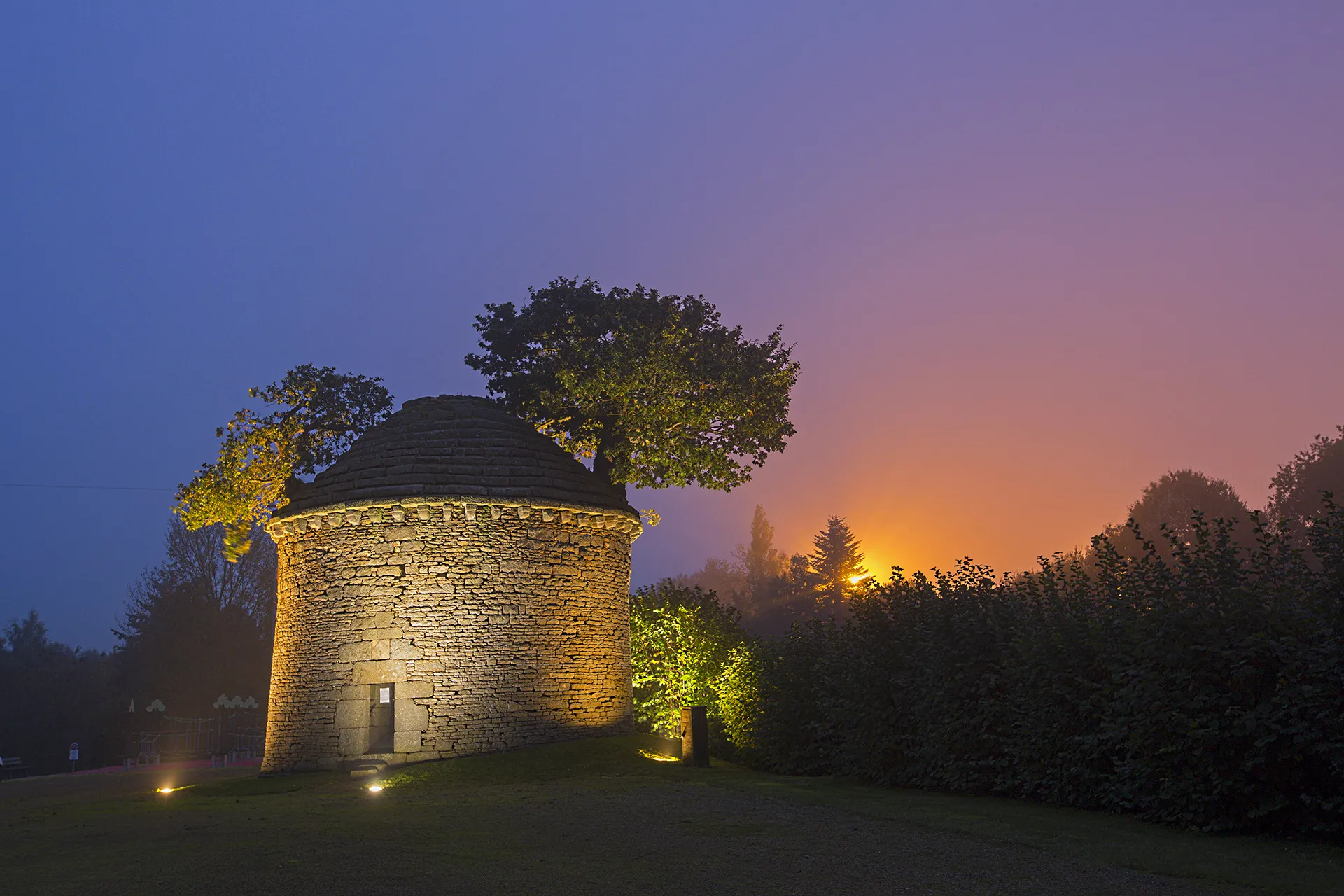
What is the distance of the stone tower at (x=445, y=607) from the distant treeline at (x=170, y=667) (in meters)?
28.5

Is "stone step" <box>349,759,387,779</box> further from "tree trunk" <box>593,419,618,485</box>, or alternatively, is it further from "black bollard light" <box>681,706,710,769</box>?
"tree trunk" <box>593,419,618,485</box>

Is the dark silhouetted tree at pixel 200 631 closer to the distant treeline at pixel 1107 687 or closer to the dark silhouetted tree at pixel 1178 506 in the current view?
the distant treeline at pixel 1107 687

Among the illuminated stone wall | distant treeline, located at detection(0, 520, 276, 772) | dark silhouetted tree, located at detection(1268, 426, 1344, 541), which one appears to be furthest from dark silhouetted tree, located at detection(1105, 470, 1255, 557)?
distant treeline, located at detection(0, 520, 276, 772)

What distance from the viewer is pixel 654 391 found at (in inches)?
875

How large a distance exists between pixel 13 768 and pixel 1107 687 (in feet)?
156

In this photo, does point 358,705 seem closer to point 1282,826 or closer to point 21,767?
point 1282,826

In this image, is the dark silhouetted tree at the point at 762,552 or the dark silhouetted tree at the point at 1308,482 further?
the dark silhouetted tree at the point at 762,552

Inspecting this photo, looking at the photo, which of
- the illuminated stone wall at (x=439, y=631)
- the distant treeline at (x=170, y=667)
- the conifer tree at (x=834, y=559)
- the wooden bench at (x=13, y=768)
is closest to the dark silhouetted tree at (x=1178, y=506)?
the conifer tree at (x=834, y=559)

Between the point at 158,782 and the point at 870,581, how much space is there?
65.5 feet

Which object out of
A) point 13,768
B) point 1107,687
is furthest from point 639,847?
point 13,768

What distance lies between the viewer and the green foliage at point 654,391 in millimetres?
22234

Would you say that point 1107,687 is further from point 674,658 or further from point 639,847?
point 674,658

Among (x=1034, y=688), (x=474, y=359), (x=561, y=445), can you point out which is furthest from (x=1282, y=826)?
(x=474, y=359)

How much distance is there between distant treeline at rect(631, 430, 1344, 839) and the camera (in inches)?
356
